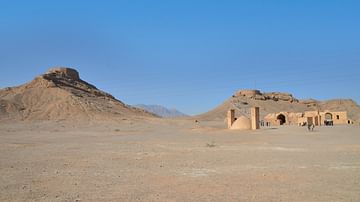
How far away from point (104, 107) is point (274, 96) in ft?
194

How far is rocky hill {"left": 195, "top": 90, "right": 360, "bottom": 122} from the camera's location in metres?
105

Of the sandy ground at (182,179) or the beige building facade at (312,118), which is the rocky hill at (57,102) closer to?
the beige building facade at (312,118)

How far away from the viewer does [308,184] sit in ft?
32.6

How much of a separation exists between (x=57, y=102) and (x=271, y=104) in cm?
6004

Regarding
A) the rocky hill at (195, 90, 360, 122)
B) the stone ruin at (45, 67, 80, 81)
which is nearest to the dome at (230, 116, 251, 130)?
the rocky hill at (195, 90, 360, 122)

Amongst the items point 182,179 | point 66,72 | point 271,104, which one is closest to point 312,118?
point 182,179

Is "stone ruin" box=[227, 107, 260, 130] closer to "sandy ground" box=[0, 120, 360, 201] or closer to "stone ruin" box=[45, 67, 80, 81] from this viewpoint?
"sandy ground" box=[0, 120, 360, 201]

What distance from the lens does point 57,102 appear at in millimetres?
83188

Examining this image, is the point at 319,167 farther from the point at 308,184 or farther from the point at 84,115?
the point at 84,115

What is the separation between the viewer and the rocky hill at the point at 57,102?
74.5 m

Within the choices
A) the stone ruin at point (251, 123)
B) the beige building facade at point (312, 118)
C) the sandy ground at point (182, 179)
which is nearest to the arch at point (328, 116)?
the beige building facade at point (312, 118)

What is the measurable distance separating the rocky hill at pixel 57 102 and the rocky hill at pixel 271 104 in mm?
25908

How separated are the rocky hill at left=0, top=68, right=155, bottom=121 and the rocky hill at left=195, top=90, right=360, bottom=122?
2591 centimetres

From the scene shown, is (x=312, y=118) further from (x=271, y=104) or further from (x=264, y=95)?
(x=264, y=95)
